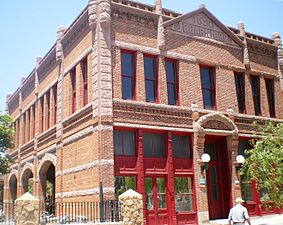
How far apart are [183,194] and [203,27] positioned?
9.65m

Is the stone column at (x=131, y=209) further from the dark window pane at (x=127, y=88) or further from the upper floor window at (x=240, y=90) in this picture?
the upper floor window at (x=240, y=90)

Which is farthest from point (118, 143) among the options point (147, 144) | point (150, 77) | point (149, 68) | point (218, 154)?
point (218, 154)

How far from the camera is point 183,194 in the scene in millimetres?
18656

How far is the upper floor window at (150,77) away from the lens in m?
19.0

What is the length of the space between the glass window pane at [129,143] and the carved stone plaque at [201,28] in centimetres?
628

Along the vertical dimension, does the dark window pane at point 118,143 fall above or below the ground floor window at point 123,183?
above

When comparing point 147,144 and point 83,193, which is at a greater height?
point 147,144

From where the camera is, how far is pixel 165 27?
19906 mm

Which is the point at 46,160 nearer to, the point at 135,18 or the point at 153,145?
the point at 153,145

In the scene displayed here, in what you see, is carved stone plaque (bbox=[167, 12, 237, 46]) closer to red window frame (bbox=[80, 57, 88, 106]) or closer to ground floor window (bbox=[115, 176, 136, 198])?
red window frame (bbox=[80, 57, 88, 106])

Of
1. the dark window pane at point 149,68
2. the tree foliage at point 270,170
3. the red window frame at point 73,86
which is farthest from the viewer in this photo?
the red window frame at point 73,86

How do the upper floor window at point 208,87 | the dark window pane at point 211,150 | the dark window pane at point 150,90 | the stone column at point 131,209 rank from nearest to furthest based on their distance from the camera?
1. the stone column at point 131,209
2. the dark window pane at point 150,90
3. the dark window pane at point 211,150
4. the upper floor window at point 208,87

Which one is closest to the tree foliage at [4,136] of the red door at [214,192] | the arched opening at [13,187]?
the arched opening at [13,187]

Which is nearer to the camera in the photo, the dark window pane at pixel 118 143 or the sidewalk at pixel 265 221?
the dark window pane at pixel 118 143
